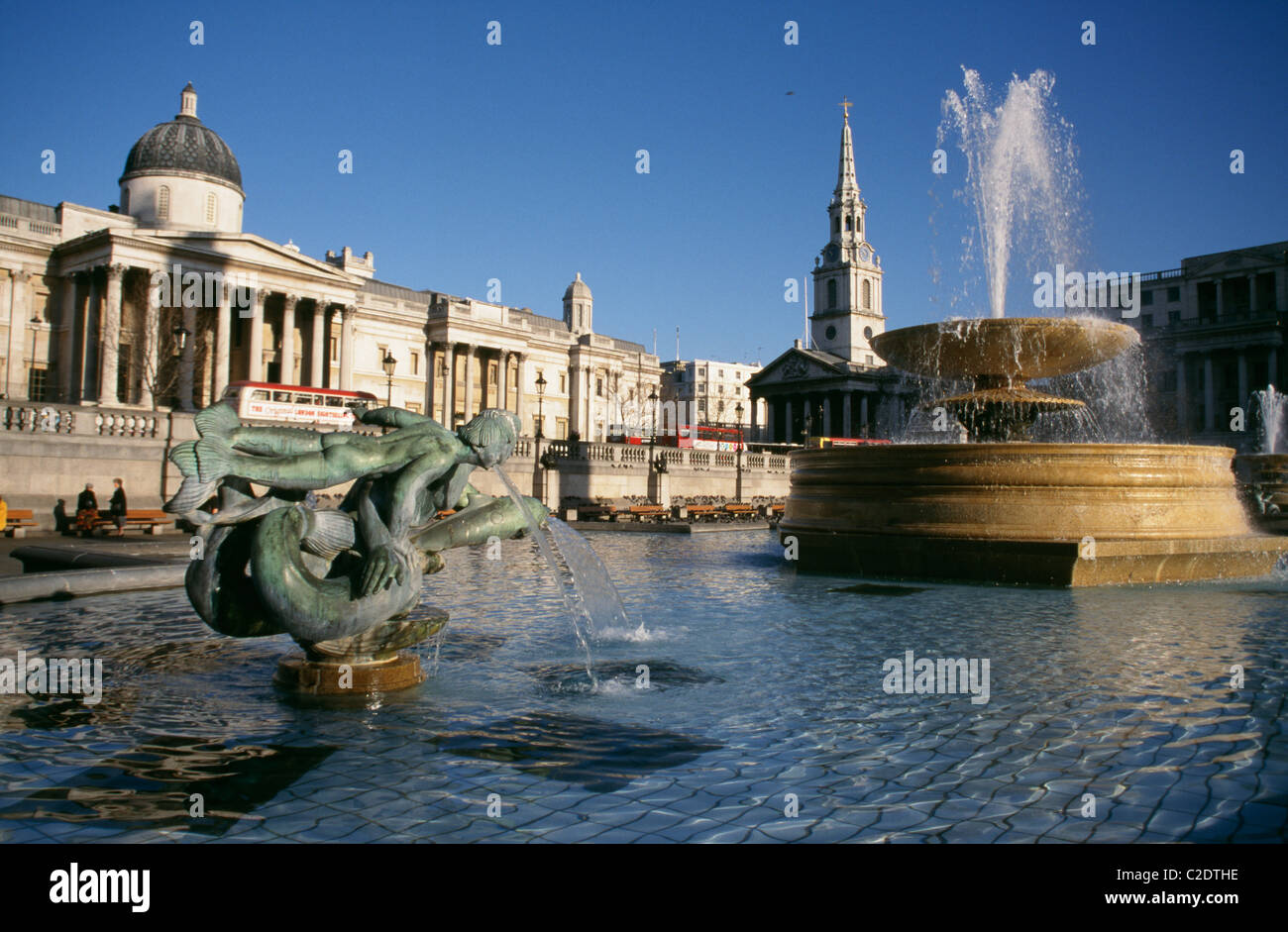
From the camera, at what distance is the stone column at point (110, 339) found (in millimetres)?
40844

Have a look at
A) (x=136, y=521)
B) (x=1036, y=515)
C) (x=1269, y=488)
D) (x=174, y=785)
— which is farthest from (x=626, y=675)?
(x=136, y=521)

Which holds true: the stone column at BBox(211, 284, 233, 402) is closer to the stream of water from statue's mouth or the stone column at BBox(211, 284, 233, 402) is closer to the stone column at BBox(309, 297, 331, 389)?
the stone column at BBox(309, 297, 331, 389)

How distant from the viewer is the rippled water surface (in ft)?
11.2

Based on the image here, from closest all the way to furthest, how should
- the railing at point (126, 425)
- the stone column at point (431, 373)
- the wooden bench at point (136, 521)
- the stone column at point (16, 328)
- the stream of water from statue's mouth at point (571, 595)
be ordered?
the stream of water from statue's mouth at point (571, 595) → the wooden bench at point (136, 521) → the railing at point (126, 425) → the stone column at point (16, 328) → the stone column at point (431, 373)

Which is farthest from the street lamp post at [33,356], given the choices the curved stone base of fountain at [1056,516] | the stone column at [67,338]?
the curved stone base of fountain at [1056,516]

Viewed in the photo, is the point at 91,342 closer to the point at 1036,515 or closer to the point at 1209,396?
the point at 1036,515

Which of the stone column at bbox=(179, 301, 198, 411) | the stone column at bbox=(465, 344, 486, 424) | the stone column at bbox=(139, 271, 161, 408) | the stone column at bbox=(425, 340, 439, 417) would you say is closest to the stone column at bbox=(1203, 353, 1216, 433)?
the stone column at bbox=(465, 344, 486, 424)

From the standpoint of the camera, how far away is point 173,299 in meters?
45.6

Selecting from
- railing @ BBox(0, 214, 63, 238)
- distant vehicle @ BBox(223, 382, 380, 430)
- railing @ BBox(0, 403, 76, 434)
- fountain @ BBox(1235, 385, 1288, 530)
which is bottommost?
fountain @ BBox(1235, 385, 1288, 530)

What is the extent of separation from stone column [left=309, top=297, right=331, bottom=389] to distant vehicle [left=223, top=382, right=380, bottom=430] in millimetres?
18443

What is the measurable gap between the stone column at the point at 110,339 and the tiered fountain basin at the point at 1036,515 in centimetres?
3847

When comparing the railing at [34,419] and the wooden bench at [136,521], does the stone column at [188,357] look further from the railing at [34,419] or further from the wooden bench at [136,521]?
the wooden bench at [136,521]

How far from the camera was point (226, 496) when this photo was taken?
16.5 feet

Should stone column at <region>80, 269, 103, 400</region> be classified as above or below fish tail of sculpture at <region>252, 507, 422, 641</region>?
above
